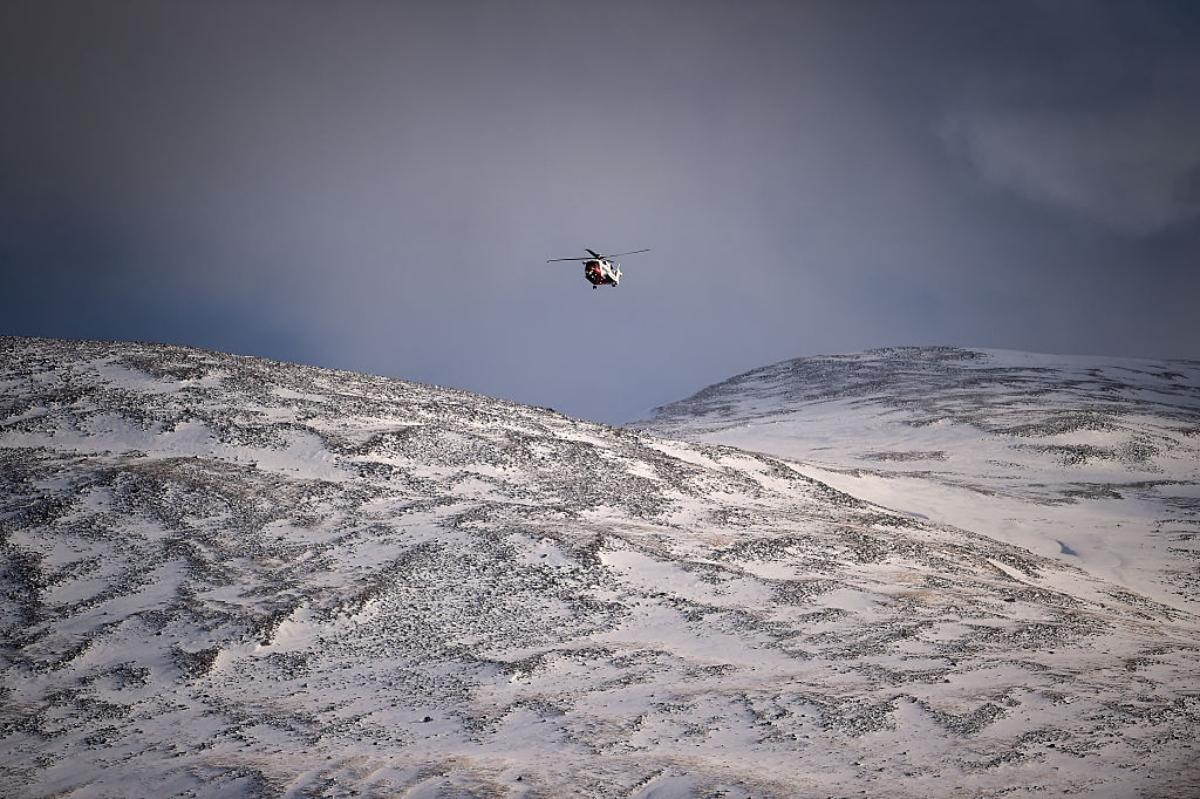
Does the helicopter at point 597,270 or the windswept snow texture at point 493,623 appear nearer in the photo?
the windswept snow texture at point 493,623

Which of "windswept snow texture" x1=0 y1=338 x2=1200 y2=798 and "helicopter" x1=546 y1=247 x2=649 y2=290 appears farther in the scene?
"helicopter" x1=546 y1=247 x2=649 y2=290

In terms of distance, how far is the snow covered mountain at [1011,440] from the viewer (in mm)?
36031

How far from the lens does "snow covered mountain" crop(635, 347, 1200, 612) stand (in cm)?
3603

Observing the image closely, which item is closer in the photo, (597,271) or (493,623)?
(493,623)

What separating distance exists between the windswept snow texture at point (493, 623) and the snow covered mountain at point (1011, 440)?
544 cm

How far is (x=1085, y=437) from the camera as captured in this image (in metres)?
53.2

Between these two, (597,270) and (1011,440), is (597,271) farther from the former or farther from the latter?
(1011,440)

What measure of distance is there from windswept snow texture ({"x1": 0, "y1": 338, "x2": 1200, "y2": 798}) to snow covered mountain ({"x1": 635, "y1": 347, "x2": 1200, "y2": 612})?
214 inches

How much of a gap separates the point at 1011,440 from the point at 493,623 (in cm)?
4605

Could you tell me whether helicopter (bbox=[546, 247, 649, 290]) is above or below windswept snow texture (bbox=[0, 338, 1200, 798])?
above

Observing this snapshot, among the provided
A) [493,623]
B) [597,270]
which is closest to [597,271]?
[597,270]

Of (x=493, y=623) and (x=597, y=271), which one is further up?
(x=597, y=271)

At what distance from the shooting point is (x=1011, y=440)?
5472 cm

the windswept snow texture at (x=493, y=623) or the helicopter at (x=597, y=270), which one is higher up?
the helicopter at (x=597, y=270)
